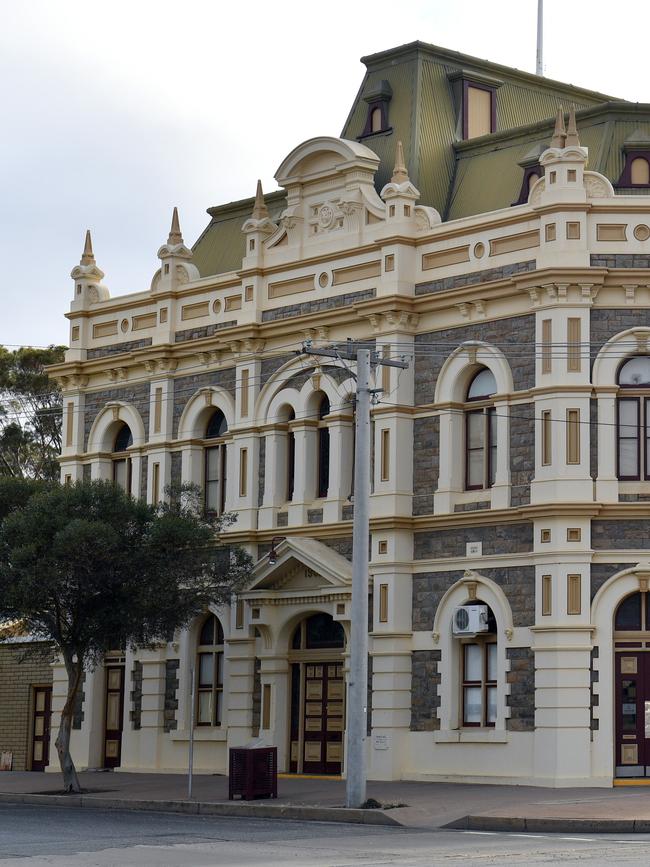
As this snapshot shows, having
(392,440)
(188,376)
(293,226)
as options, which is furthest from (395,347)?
(188,376)

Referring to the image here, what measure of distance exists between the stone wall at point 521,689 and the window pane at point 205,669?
27.8 ft

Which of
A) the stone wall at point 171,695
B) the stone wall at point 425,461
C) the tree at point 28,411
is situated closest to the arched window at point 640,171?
the stone wall at point 425,461

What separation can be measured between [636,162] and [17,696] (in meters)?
20.2

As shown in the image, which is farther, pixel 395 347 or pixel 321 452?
pixel 321 452

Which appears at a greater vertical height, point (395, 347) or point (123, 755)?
point (395, 347)

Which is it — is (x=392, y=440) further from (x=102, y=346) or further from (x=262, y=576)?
(x=102, y=346)

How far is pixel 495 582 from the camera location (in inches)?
1224

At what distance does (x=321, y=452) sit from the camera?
3534 cm

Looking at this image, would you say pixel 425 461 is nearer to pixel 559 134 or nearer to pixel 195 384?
pixel 559 134

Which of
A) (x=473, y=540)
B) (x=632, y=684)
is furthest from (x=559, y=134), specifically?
(x=632, y=684)

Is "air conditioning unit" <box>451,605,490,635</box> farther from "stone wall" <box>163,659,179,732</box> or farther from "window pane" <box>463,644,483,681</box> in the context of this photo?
"stone wall" <box>163,659,179,732</box>

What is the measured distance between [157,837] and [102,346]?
2046 centimetres

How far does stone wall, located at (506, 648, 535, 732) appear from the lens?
3003 centimetres

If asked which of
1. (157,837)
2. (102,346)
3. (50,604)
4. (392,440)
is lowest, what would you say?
(157,837)
